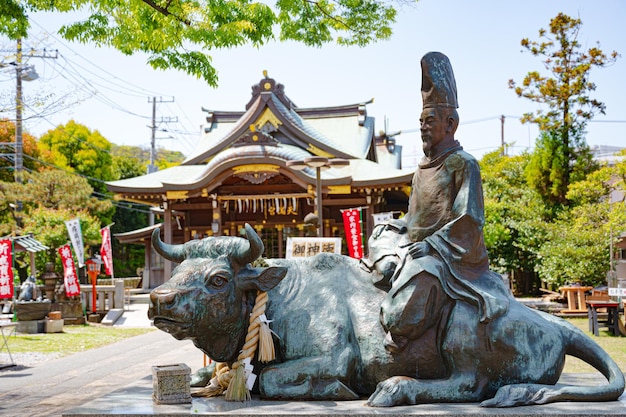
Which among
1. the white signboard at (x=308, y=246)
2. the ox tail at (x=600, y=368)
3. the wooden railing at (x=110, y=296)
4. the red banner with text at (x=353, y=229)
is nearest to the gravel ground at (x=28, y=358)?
the white signboard at (x=308, y=246)

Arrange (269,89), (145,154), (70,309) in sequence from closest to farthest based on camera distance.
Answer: (70,309), (269,89), (145,154)

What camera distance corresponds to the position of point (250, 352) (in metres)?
4.04

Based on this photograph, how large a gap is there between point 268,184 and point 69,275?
8624 millimetres

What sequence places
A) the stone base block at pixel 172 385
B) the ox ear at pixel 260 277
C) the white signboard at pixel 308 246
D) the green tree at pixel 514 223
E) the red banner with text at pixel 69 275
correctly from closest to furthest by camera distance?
the stone base block at pixel 172 385 < the ox ear at pixel 260 277 < the white signboard at pixel 308 246 < the red banner with text at pixel 69 275 < the green tree at pixel 514 223

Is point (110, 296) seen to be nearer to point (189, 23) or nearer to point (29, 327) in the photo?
point (29, 327)

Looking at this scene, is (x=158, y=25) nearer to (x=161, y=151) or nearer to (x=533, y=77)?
(x=533, y=77)

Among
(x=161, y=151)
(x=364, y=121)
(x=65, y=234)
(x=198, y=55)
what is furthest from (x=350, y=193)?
(x=161, y=151)

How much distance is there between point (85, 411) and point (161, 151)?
7874cm

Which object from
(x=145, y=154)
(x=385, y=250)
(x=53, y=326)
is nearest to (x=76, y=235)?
(x=53, y=326)

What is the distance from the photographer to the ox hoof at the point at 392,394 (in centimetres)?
372

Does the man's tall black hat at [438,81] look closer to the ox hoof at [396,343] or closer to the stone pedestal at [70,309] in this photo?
the ox hoof at [396,343]

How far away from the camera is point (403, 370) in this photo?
12.9 feet

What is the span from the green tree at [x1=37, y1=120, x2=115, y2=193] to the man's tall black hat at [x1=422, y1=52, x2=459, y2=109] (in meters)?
37.3

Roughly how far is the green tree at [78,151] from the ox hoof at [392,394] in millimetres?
37585
